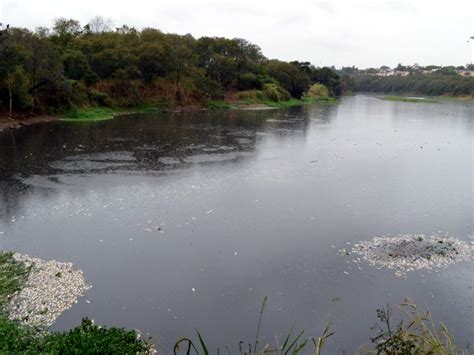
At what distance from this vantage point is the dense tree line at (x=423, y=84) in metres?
129

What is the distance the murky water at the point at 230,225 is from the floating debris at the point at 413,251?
1.77 feet

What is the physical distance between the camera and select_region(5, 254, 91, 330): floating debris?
10.3 meters

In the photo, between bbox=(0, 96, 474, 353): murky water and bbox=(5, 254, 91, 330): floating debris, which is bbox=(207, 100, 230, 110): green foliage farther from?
bbox=(5, 254, 91, 330): floating debris

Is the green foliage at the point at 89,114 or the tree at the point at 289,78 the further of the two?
the tree at the point at 289,78

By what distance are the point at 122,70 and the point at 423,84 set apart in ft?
403

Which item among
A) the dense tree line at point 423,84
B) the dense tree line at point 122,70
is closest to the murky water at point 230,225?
the dense tree line at point 122,70

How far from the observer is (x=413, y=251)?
15031 millimetres

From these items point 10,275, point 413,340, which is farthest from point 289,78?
point 413,340

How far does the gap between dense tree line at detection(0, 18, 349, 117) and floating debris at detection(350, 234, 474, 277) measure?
3448 cm

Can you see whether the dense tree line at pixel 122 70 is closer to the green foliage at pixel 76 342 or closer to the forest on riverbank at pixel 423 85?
the green foliage at pixel 76 342

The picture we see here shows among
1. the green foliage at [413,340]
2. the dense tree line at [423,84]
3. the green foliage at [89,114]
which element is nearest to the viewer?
the green foliage at [413,340]

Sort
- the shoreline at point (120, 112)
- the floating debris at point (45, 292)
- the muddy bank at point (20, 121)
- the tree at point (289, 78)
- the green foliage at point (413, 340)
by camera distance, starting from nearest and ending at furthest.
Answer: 1. the green foliage at point (413, 340)
2. the floating debris at point (45, 292)
3. the muddy bank at point (20, 121)
4. the shoreline at point (120, 112)
5. the tree at point (289, 78)

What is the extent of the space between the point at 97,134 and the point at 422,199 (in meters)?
27.3

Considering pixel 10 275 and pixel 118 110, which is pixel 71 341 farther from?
pixel 118 110
